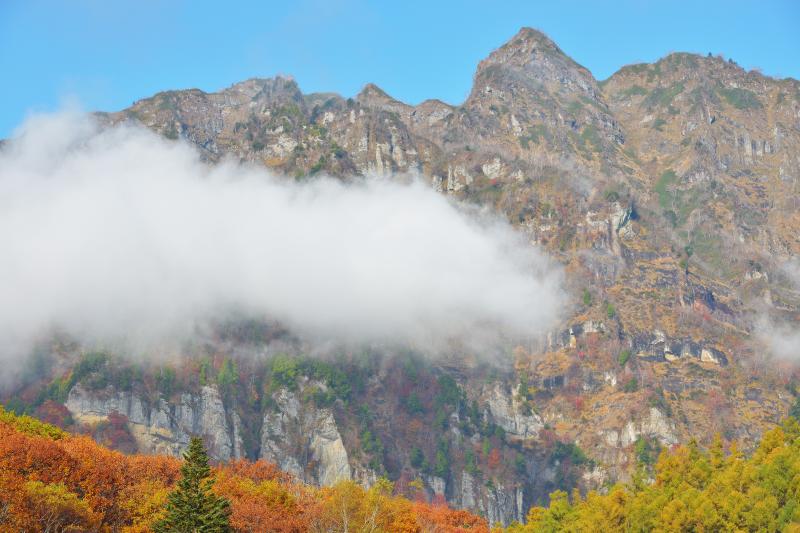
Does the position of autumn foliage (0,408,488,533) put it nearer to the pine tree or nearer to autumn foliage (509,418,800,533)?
the pine tree

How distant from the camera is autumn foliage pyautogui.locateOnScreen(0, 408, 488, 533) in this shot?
89.5 m

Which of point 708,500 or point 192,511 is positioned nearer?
point 192,511

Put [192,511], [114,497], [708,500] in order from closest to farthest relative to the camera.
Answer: [192,511]
[114,497]
[708,500]

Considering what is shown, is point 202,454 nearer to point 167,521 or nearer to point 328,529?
point 167,521

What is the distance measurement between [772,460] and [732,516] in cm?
1522

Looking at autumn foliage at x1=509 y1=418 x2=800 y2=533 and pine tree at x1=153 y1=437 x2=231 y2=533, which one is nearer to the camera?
pine tree at x1=153 y1=437 x2=231 y2=533

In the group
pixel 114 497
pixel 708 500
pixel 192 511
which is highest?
pixel 708 500

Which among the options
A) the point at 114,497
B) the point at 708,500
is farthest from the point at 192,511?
the point at 708,500

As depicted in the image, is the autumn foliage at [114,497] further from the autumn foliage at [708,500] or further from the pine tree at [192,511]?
the autumn foliage at [708,500]

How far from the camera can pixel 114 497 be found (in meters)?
106

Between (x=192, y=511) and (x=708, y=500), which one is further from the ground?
(x=708, y=500)

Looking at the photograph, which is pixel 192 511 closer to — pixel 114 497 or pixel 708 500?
pixel 114 497

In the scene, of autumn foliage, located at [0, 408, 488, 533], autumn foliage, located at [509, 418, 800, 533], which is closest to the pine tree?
autumn foliage, located at [0, 408, 488, 533]

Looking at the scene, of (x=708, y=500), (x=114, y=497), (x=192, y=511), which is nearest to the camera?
(x=192, y=511)
